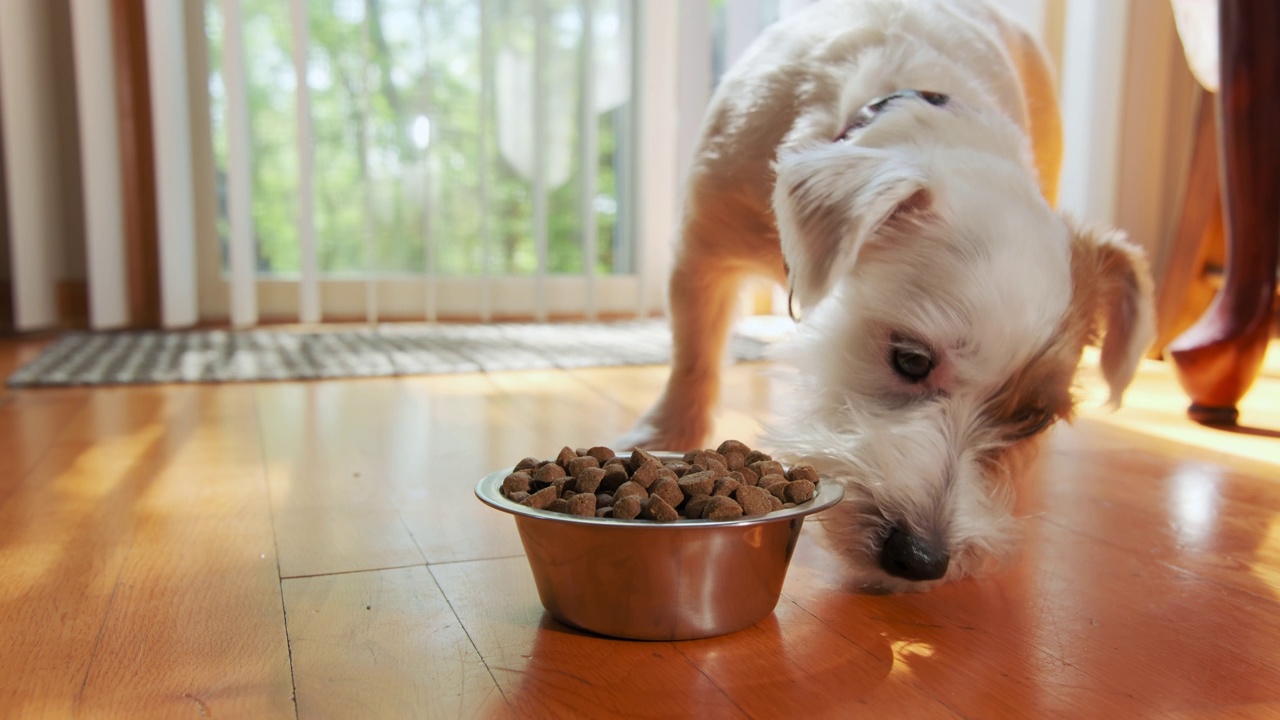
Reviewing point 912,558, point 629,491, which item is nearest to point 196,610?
point 629,491

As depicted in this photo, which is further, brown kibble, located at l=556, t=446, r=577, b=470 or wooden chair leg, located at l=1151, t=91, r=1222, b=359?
wooden chair leg, located at l=1151, t=91, r=1222, b=359

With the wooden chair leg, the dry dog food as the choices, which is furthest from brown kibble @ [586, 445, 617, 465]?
the wooden chair leg

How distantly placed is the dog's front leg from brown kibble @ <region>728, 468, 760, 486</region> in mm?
754

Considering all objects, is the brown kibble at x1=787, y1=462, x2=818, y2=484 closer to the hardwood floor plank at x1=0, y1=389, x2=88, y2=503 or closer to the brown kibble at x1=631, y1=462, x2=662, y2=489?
the brown kibble at x1=631, y1=462, x2=662, y2=489

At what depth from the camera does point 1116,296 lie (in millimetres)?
1388

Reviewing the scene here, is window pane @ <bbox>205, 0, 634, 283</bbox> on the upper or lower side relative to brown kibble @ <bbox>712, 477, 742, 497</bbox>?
upper

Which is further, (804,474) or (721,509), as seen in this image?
(804,474)

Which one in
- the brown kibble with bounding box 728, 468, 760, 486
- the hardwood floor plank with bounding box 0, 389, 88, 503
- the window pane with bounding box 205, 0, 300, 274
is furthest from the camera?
the window pane with bounding box 205, 0, 300, 274

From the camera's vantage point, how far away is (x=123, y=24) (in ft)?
11.9

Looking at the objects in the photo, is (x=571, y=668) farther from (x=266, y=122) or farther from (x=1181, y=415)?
(x=266, y=122)

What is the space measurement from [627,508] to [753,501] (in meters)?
0.12

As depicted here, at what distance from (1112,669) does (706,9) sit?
370cm

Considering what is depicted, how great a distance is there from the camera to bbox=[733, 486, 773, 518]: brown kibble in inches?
37.1

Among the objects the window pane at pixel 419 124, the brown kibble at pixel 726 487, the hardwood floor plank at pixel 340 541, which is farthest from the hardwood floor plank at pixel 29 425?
the window pane at pixel 419 124
